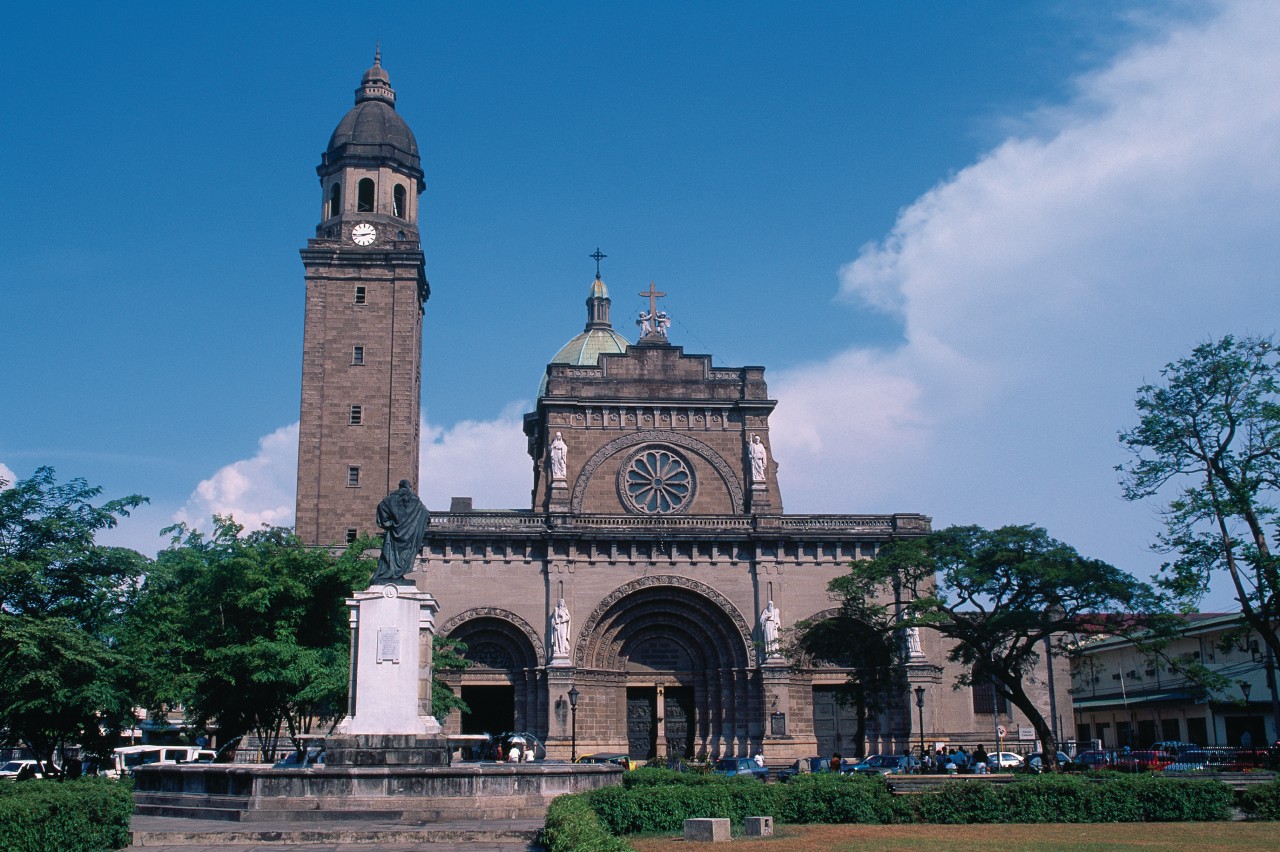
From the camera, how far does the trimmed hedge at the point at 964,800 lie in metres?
19.9

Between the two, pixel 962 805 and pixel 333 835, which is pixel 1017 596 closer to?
pixel 962 805

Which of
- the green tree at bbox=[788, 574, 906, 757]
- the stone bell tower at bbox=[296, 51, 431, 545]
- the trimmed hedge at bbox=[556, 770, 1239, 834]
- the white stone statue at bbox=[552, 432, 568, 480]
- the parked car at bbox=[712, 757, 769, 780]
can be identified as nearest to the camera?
the trimmed hedge at bbox=[556, 770, 1239, 834]

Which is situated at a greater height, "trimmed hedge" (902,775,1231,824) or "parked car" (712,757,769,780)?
"trimmed hedge" (902,775,1231,824)

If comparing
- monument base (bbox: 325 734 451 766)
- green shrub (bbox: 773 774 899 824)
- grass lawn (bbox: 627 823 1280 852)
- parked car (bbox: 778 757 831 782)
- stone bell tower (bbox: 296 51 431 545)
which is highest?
stone bell tower (bbox: 296 51 431 545)

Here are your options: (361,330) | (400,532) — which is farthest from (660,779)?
(361,330)

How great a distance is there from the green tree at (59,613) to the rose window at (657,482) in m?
22.2

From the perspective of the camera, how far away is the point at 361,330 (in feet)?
163

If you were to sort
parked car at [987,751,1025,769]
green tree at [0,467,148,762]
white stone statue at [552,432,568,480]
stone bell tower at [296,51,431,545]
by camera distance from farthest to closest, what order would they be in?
white stone statue at [552,432,568,480] < stone bell tower at [296,51,431,545] < parked car at [987,751,1025,769] < green tree at [0,467,148,762]

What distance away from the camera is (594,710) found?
46.1m

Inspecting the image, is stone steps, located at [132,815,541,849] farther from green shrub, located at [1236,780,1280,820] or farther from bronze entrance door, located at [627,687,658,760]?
bronze entrance door, located at [627,687,658,760]

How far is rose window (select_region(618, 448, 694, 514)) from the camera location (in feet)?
162

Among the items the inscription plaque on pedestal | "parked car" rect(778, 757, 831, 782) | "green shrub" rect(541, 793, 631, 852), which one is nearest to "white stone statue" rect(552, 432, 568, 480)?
"parked car" rect(778, 757, 831, 782)

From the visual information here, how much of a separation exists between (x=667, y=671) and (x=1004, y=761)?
13737mm

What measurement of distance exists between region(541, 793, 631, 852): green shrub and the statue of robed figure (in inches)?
278
